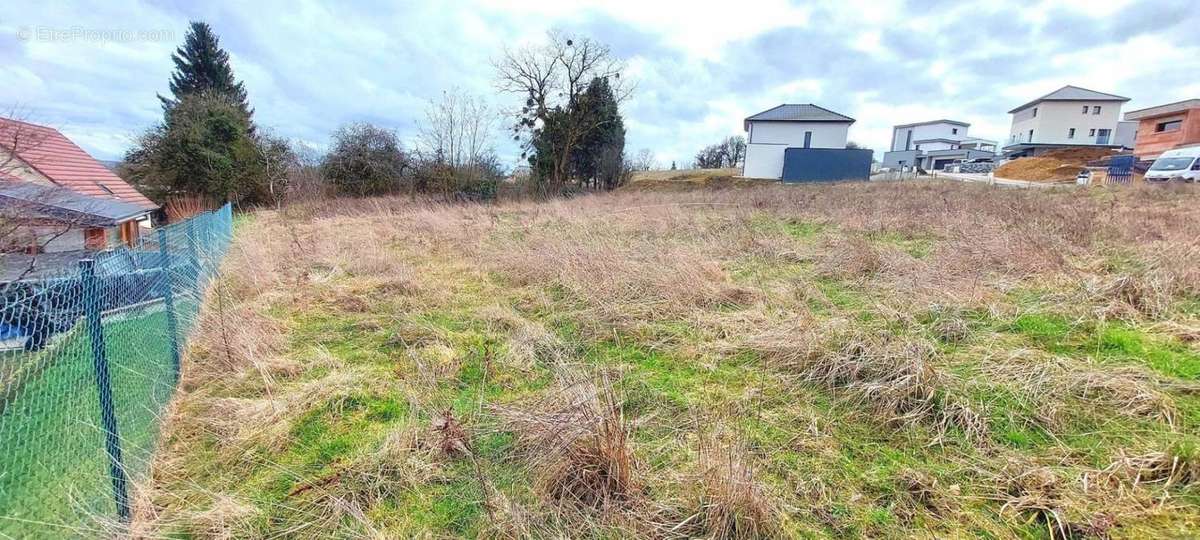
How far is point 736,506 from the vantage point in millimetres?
1838

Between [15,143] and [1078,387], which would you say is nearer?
[1078,387]

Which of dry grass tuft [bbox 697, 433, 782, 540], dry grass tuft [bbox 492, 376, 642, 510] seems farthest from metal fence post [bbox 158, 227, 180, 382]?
dry grass tuft [bbox 697, 433, 782, 540]

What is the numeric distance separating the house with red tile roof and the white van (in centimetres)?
3096

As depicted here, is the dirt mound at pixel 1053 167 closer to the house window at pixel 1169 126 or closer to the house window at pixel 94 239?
the house window at pixel 1169 126

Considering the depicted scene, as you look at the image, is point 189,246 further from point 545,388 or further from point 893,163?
point 893,163

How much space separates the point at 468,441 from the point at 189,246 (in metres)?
4.81

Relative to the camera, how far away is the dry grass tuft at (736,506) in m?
1.82

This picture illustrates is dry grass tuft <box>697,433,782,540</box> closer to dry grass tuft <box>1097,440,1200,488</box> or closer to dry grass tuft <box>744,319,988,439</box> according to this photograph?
dry grass tuft <box>744,319,988,439</box>

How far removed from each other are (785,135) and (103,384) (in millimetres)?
32750

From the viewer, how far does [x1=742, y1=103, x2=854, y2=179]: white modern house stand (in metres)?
29.2

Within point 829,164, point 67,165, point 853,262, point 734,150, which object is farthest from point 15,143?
point 734,150

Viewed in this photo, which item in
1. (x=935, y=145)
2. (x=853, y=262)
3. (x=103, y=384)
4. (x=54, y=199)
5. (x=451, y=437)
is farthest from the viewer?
(x=935, y=145)

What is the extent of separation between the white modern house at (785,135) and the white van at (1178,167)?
14260mm

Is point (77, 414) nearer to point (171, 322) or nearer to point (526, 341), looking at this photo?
point (171, 322)
